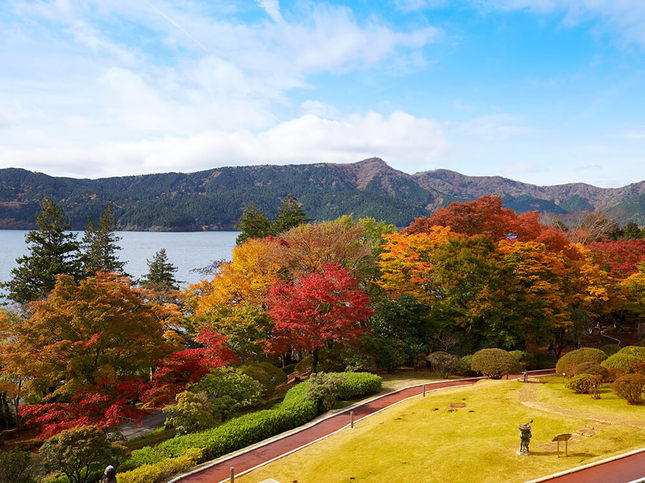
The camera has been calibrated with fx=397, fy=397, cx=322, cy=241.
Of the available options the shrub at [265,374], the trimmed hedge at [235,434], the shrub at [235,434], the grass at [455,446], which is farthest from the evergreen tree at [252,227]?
the grass at [455,446]

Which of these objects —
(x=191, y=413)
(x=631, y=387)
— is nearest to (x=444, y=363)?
(x=631, y=387)

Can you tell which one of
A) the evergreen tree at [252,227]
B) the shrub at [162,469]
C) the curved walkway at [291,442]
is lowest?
the curved walkway at [291,442]

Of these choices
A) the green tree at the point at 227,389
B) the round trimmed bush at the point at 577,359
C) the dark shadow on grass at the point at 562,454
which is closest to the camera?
the dark shadow on grass at the point at 562,454

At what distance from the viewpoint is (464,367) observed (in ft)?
86.8

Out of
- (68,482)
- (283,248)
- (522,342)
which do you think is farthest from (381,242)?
(68,482)

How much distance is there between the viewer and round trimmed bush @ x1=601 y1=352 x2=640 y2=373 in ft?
62.7

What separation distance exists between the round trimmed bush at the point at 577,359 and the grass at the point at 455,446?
3556 millimetres

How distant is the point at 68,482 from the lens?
13.9m

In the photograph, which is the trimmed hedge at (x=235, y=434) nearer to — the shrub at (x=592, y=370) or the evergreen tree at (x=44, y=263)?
the shrub at (x=592, y=370)

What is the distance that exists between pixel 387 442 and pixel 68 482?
11493 mm

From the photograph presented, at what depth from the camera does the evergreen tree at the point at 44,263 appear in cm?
3350

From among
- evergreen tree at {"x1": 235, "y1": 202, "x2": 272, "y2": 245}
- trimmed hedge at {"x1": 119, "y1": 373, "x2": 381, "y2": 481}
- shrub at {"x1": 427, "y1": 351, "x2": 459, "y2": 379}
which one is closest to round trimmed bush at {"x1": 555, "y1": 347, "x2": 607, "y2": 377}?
shrub at {"x1": 427, "y1": 351, "x2": 459, "y2": 379}

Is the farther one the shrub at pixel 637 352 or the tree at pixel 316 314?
the tree at pixel 316 314

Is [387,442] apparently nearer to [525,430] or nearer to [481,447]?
[481,447]
